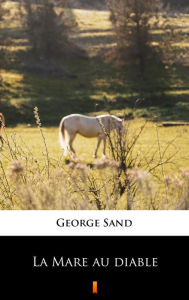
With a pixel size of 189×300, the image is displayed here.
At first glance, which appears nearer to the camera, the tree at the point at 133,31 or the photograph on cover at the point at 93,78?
the photograph on cover at the point at 93,78

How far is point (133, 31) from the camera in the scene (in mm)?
34312

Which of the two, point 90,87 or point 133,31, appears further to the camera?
point 133,31

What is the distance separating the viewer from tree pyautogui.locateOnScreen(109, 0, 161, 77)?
103 feet

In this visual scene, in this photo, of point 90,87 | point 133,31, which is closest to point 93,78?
point 90,87

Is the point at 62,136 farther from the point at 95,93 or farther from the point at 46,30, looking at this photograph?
the point at 46,30

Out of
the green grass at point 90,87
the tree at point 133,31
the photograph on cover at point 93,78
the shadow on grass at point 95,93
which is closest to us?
the photograph on cover at point 93,78

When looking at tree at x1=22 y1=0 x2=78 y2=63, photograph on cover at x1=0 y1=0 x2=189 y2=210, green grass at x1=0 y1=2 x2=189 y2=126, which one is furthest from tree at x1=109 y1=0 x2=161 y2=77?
tree at x1=22 y1=0 x2=78 y2=63

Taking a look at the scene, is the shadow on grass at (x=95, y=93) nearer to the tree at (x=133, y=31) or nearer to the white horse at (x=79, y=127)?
the tree at (x=133, y=31)

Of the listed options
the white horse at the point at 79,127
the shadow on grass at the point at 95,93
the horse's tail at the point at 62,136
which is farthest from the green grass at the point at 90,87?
the horse's tail at the point at 62,136

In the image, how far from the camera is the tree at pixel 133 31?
3133 cm

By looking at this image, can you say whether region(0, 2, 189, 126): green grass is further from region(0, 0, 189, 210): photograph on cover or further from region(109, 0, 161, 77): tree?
region(109, 0, 161, 77): tree
